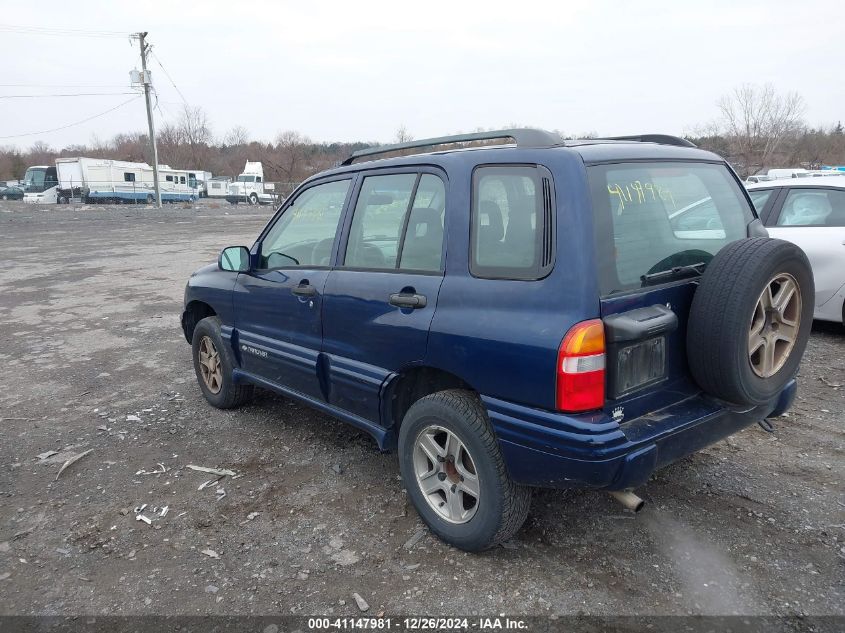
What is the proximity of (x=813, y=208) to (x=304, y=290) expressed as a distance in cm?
550

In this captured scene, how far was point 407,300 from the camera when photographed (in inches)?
118

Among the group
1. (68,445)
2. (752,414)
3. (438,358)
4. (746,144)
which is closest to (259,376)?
(68,445)

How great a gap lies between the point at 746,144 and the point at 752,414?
47.5 meters

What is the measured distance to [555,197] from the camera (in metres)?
2.57

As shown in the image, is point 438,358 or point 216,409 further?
point 216,409

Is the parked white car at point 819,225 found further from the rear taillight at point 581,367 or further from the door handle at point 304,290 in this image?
the door handle at point 304,290

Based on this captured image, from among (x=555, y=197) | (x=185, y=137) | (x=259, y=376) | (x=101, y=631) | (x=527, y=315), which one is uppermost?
(x=185, y=137)

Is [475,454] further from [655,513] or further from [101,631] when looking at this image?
[101,631]

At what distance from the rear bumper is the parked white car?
4294 mm

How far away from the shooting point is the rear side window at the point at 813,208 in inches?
243

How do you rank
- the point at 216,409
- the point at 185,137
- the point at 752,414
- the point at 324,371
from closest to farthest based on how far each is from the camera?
the point at 752,414 → the point at 324,371 → the point at 216,409 → the point at 185,137

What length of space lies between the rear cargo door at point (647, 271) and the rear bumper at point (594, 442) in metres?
0.09

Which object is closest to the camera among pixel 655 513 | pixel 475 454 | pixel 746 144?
pixel 475 454

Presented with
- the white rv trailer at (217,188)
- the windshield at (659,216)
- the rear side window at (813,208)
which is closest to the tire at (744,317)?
the windshield at (659,216)
